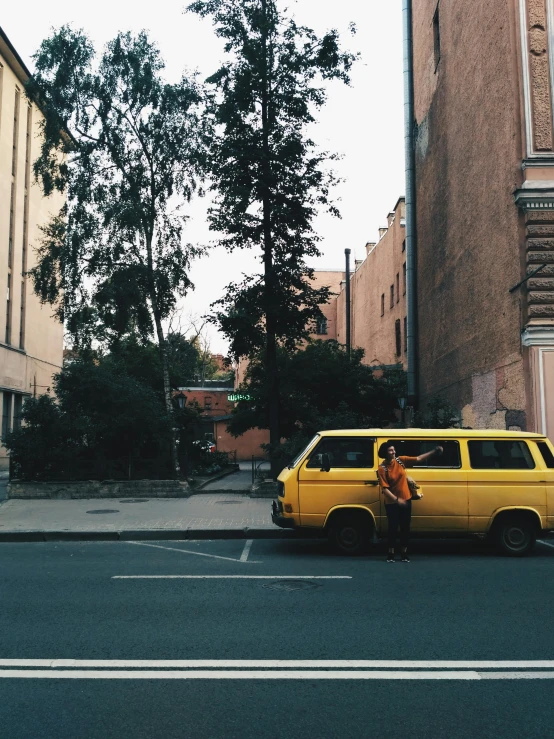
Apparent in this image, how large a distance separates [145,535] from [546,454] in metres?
7.10

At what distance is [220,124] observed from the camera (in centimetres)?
2348

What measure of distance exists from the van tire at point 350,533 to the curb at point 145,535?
1934 mm

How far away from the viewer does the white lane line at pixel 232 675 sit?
514 centimetres

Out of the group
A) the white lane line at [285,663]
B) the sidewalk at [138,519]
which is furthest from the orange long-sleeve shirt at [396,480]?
the white lane line at [285,663]

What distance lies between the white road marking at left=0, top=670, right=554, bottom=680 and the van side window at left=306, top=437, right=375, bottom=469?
6047 mm

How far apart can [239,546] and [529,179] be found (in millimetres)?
11509

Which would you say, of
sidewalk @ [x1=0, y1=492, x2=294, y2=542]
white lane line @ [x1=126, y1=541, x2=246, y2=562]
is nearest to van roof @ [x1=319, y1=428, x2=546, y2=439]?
white lane line @ [x1=126, y1=541, x2=246, y2=562]

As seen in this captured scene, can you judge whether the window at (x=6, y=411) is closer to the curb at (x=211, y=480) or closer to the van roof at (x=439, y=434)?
the curb at (x=211, y=480)

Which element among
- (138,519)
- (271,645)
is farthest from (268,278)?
(271,645)

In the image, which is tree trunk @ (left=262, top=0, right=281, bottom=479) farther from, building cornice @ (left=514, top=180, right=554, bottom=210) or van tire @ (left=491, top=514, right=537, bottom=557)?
van tire @ (left=491, top=514, right=537, bottom=557)

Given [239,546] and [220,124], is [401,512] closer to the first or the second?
[239,546]

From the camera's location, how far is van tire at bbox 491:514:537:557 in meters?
11.2

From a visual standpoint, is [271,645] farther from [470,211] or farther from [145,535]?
[470,211]

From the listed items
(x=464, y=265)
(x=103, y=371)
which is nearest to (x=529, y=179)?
(x=464, y=265)
